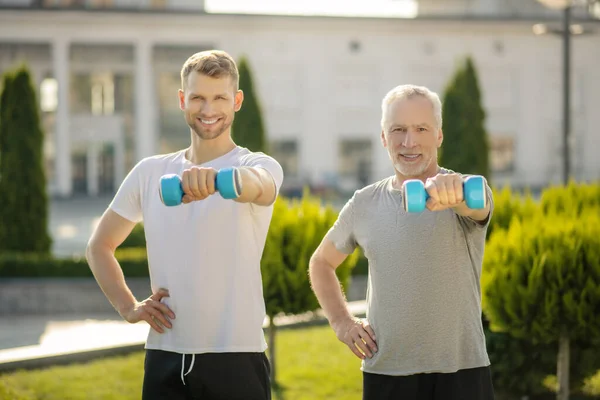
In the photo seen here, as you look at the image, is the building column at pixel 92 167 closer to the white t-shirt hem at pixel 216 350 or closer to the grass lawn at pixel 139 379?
the grass lawn at pixel 139 379

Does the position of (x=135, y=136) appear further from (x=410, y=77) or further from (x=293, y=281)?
(x=293, y=281)

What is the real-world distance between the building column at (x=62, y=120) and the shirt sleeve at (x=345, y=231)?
4132cm

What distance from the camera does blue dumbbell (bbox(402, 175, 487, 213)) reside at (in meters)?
2.66

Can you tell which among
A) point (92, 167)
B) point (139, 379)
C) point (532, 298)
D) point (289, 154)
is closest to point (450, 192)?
point (532, 298)

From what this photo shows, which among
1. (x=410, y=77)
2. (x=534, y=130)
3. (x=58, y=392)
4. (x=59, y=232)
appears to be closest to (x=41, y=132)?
(x=58, y=392)

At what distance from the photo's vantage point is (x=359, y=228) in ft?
11.6

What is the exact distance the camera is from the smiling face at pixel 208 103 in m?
3.41

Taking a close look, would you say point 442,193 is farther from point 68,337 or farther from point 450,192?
point 68,337

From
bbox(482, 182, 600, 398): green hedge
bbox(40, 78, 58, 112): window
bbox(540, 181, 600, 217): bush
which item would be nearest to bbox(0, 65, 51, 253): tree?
bbox(540, 181, 600, 217): bush

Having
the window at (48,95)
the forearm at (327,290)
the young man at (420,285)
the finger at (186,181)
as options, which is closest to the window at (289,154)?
the window at (48,95)

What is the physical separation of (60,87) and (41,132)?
28.9m

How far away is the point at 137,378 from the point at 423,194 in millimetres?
6330

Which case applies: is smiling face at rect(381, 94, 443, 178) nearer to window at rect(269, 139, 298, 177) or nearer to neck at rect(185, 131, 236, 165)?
neck at rect(185, 131, 236, 165)

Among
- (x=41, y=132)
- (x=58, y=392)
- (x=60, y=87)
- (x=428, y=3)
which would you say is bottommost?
(x=58, y=392)
